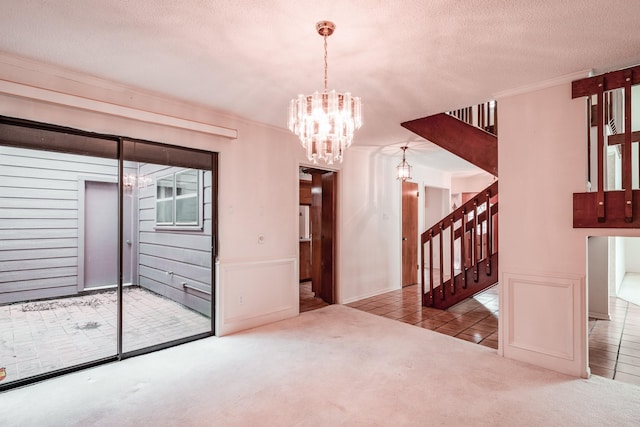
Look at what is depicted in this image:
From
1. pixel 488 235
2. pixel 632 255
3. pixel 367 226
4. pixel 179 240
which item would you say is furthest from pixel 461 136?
pixel 632 255

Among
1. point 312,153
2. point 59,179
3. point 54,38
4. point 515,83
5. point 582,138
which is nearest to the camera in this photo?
point 312,153

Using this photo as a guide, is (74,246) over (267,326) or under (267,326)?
over

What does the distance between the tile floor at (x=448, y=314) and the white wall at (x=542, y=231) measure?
0.55 meters

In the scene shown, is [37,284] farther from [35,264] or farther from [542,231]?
[542,231]

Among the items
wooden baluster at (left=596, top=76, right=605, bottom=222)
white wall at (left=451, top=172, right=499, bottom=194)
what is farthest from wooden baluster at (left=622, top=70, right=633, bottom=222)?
white wall at (left=451, top=172, right=499, bottom=194)

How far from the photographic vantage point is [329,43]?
7.33 ft

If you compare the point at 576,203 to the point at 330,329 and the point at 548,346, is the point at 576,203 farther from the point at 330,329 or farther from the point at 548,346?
the point at 330,329

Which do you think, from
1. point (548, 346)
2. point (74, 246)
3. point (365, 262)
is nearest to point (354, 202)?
point (365, 262)

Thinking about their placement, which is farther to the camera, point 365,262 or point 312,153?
point 365,262

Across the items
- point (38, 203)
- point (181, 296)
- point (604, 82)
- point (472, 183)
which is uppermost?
point (604, 82)

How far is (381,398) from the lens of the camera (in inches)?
92.1

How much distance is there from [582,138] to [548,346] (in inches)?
71.7

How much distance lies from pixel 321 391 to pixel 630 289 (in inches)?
265

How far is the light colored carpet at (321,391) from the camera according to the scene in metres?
2.10
